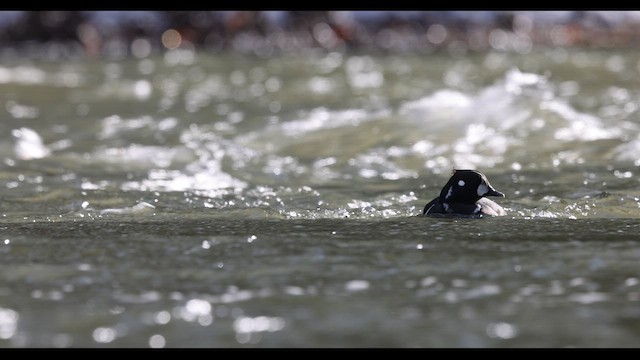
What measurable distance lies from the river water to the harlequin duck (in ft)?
0.45

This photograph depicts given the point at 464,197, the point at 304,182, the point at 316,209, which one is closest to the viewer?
Result: the point at 464,197

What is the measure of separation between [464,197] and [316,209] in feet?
3.56

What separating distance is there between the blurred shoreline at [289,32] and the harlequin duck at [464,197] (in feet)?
39.1

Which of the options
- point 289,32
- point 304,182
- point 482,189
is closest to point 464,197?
point 482,189

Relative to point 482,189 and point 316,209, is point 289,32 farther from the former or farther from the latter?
point 482,189

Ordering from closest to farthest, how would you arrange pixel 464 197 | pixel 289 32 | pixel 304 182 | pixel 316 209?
pixel 464 197, pixel 316 209, pixel 304 182, pixel 289 32

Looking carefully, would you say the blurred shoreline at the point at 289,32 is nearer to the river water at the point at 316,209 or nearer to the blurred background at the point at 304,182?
the blurred background at the point at 304,182

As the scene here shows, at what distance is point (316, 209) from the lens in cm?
775

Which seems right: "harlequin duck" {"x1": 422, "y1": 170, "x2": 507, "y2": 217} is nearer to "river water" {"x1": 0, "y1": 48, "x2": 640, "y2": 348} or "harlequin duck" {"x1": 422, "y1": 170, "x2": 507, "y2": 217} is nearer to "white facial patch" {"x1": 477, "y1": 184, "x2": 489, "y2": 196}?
"white facial patch" {"x1": 477, "y1": 184, "x2": 489, "y2": 196}

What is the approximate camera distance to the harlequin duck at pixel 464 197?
7218mm

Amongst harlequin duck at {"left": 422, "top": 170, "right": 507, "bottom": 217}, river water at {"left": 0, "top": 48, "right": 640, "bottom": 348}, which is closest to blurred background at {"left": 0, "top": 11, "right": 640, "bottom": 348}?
river water at {"left": 0, "top": 48, "right": 640, "bottom": 348}

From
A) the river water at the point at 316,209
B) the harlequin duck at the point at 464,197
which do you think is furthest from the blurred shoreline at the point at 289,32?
the harlequin duck at the point at 464,197
